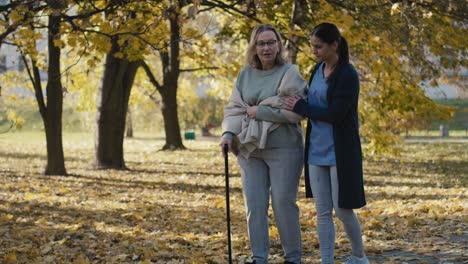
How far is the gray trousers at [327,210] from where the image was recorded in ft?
14.9

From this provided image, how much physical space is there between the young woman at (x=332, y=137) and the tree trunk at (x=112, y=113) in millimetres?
11235

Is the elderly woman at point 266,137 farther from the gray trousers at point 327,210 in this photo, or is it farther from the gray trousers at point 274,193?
the gray trousers at point 327,210

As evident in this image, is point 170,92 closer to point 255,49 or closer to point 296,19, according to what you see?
point 296,19

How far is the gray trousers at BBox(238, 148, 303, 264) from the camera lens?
4.75m

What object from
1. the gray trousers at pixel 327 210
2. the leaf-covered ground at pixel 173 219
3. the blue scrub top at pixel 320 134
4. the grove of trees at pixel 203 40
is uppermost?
the grove of trees at pixel 203 40

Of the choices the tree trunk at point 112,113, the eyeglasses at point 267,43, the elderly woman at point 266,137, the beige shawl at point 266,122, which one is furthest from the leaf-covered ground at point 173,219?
the eyeglasses at point 267,43

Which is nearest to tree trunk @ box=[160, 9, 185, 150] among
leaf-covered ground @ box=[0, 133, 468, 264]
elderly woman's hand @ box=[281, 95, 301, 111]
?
leaf-covered ground @ box=[0, 133, 468, 264]

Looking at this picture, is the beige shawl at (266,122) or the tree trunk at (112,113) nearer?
the beige shawl at (266,122)

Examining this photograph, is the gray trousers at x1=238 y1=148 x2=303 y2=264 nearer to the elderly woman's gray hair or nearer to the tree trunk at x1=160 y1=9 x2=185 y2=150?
the elderly woman's gray hair

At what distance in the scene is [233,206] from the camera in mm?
9766

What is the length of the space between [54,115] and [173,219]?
6461 millimetres

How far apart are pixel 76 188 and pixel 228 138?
7483 millimetres

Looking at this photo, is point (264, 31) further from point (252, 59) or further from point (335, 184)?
point (335, 184)

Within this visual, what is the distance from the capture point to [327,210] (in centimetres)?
459
